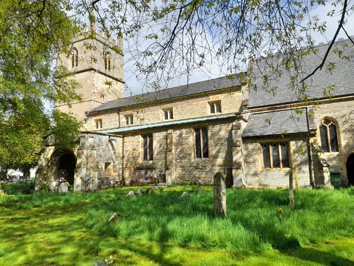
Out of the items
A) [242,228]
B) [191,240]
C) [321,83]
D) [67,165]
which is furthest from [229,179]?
[67,165]

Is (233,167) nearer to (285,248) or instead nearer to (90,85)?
(285,248)

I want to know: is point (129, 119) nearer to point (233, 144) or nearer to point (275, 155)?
point (233, 144)

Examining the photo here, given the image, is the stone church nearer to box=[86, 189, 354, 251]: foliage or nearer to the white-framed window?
the white-framed window

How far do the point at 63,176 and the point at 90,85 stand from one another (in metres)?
14.1

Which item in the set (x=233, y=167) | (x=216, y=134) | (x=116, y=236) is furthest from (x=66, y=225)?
(x=216, y=134)

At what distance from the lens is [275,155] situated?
15031 mm

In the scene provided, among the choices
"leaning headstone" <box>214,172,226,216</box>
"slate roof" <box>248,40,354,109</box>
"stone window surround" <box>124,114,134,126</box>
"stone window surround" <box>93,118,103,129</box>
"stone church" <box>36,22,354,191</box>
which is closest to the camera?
"leaning headstone" <box>214,172,226,216</box>

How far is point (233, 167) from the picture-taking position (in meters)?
14.9

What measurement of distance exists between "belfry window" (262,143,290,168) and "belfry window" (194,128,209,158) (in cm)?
413

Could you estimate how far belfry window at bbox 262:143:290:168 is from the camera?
14781mm

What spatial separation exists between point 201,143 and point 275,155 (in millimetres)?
5239

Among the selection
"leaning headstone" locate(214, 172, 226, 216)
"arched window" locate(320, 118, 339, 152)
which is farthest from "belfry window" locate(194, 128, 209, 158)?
"leaning headstone" locate(214, 172, 226, 216)

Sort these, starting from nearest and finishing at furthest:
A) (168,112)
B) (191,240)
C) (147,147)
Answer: (191,240), (147,147), (168,112)

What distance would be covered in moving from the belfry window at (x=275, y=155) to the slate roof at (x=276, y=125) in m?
0.93
